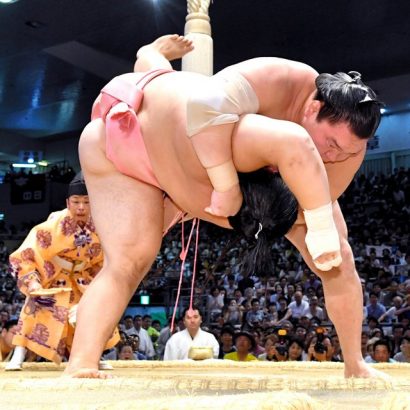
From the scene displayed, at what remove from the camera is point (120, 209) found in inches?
56.8

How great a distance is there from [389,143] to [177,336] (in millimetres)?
8569

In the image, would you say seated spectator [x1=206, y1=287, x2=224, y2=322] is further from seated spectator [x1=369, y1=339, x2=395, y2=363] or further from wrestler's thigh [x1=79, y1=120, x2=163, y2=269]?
wrestler's thigh [x1=79, y1=120, x2=163, y2=269]

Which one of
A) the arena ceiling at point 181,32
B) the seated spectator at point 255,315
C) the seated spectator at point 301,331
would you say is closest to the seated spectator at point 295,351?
the seated spectator at point 301,331

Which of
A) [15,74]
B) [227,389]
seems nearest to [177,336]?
[227,389]

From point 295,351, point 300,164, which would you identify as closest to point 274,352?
point 295,351

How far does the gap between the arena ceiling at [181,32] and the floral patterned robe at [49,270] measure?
16.3ft

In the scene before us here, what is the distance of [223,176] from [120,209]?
300 mm

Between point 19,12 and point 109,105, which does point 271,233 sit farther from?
point 19,12

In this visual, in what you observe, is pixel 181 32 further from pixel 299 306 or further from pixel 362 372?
pixel 362 372

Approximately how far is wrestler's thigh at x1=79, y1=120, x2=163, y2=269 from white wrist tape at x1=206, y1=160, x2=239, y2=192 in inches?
9.5

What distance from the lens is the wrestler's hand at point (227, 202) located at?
1.27 meters

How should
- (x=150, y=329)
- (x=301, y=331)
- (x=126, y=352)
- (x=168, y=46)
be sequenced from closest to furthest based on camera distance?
(x=168, y=46) < (x=126, y=352) < (x=301, y=331) < (x=150, y=329)

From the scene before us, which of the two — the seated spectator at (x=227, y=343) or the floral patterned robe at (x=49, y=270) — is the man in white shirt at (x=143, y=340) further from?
the floral patterned robe at (x=49, y=270)

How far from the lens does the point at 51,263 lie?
8.11 feet
